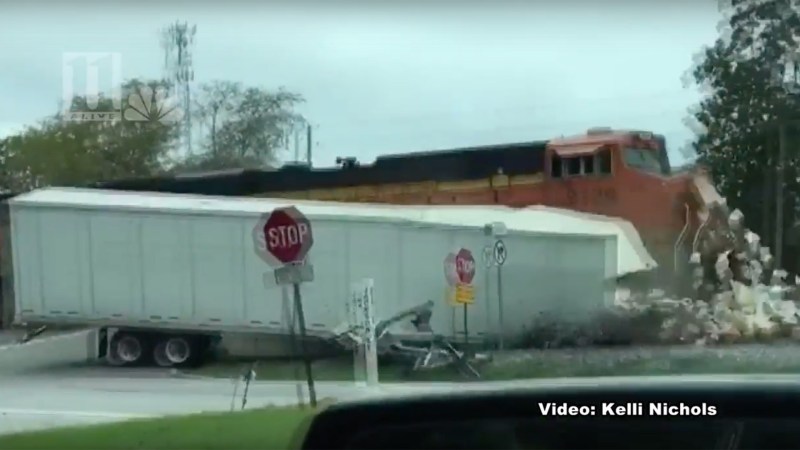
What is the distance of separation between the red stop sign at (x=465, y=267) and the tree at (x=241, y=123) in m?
0.73

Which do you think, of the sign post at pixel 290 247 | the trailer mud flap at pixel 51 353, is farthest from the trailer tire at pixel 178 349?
the sign post at pixel 290 247

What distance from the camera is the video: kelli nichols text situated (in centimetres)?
196

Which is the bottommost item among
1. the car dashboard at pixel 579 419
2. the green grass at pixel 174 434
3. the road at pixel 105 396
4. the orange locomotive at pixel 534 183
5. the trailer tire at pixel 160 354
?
the green grass at pixel 174 434

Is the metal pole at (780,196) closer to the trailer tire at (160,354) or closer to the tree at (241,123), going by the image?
the tree at (241,123)

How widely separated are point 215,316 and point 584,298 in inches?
53.9

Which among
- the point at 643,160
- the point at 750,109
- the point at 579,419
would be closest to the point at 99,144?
the point at 643,160

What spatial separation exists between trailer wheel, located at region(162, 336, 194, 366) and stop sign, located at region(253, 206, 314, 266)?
52 cm

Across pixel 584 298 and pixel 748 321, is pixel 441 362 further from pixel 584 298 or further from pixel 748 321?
pixel 748 321

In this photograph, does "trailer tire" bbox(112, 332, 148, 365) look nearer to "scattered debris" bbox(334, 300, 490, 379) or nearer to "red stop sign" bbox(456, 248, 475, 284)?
"scattered debris" bbox(334, 300, 490, 379)

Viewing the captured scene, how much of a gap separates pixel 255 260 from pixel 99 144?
0.67 metres

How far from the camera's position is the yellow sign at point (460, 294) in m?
4.52

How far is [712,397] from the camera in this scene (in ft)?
6.35

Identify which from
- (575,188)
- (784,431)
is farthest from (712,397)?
(575,188)

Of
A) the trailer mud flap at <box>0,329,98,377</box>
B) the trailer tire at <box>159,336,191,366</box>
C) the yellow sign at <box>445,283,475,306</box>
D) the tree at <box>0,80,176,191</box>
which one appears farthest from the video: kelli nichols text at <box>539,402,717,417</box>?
the trailer mud flap at <box>0,329,98,377</box>
